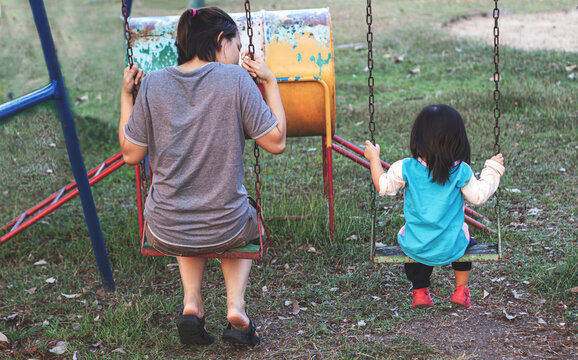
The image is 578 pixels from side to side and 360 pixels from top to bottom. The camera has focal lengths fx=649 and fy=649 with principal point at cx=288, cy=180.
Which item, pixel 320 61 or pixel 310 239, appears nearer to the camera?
pixel 320 61

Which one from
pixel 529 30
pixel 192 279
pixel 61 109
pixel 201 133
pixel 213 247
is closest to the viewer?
pixel 201 133

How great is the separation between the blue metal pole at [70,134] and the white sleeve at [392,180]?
167 centimetres

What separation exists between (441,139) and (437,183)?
20 centimetres

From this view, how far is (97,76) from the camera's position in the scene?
384 inches

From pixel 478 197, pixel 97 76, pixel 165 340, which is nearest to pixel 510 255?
pixel 478 197

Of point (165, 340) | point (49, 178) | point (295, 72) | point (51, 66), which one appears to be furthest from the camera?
point (49, 178)

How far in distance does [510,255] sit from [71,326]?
2.60 metres

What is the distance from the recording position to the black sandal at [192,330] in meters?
2.89

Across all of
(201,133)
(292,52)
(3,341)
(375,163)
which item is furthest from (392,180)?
(3,341)

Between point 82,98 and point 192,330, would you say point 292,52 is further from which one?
point 82,98

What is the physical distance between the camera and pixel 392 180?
9.63 ft

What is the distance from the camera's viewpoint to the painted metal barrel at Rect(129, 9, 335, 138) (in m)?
3.92

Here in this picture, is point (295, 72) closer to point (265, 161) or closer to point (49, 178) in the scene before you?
point (265, 161)

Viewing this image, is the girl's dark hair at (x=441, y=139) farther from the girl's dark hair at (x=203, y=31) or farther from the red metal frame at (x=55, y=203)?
the red metal frame at (x=55, y=203)
